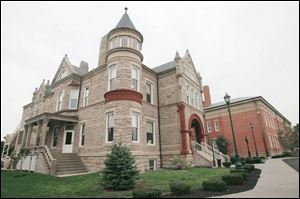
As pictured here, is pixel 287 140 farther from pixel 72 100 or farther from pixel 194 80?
pixel 72 100

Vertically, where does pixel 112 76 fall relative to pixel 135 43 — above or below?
below

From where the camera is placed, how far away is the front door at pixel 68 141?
1997cm

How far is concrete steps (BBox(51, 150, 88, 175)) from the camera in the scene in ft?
52.2

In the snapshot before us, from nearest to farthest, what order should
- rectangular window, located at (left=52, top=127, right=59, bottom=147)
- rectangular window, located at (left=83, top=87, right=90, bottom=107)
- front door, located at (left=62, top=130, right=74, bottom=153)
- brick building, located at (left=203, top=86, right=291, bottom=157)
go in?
front door, located at (left=62, top=130, right=74, bottom=153), rectangular window, located at (left=83, top=87, right=90, bottom=107), rectangular window, located at (left=52, top=127, right=59, bottom=147), brick building, located at (left=203, top=86, right=291, bottom=157)

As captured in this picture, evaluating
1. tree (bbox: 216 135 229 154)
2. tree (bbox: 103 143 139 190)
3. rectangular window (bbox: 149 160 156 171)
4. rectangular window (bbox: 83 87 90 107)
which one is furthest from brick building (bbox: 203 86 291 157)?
tree (bbox: 103 143 139 190)

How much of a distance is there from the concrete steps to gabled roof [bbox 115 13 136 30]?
1351 centimetres

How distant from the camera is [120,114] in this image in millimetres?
15758

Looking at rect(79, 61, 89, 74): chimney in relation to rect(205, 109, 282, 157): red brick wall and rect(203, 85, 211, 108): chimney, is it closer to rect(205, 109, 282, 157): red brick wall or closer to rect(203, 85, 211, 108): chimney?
rect(203, 85, 211, 108): chimney

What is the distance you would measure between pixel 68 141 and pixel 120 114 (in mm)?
8348

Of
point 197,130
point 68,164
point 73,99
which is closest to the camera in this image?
point 68,164

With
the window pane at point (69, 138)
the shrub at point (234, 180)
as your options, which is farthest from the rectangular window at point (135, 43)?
the shrub at point (234, 180)

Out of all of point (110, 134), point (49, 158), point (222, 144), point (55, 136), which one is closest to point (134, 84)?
point (110, 134)

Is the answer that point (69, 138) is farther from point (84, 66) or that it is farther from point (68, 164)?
point (84, 66)

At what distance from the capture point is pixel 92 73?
20953 millimetres
